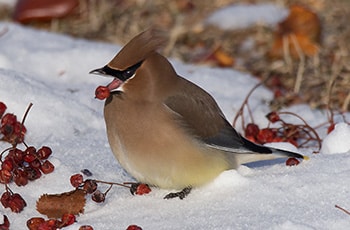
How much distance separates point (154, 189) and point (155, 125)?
33 cm

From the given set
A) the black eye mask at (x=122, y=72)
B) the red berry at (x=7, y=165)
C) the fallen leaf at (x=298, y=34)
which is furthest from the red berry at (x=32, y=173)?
the fallen leaf at (x=298, y=34)

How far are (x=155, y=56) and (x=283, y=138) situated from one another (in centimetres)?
99

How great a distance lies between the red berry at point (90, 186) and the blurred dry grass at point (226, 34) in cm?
193

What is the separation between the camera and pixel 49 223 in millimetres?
2934

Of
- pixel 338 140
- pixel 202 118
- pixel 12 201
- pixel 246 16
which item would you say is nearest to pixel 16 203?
pixel 12 201

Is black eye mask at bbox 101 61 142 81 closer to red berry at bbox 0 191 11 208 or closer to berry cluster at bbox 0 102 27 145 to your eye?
red berry at bbox 0 191 11 208

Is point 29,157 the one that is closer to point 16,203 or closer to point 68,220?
point 16,203

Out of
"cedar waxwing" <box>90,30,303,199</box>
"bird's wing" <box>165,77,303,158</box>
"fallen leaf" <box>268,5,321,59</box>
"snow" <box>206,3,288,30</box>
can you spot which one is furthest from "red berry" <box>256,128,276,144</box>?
"snow" <box>206,3,288,30</box>

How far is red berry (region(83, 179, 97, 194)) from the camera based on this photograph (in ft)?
10.3

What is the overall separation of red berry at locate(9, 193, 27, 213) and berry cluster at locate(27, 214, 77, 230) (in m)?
0.12

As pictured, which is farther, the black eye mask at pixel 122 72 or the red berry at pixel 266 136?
the red berry at pixel 266 136

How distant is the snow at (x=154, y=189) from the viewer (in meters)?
3.01

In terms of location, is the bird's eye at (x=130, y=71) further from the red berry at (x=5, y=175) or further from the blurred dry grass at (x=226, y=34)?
the blurred dry grass at (x=226, y=34)

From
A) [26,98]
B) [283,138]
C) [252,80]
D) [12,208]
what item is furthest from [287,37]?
[12,208]
